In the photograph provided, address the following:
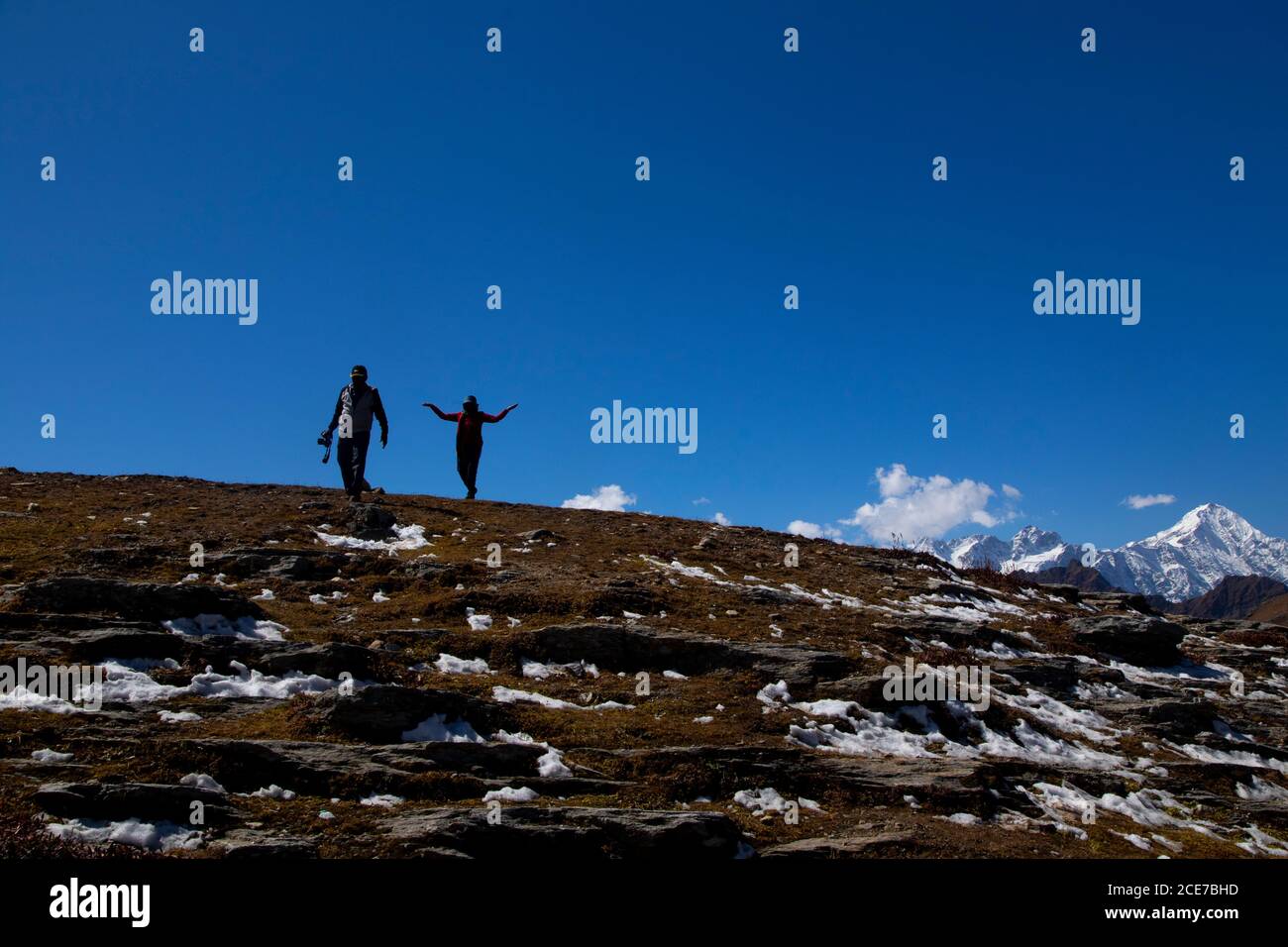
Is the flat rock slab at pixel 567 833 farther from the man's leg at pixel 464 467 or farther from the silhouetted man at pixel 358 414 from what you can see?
the man's leg at pixel 464 467

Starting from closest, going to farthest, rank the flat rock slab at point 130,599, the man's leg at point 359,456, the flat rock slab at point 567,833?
the flat rock slab at point 567,833 → the flat rock slab at point 130,599 → the man's leg at point 359,456

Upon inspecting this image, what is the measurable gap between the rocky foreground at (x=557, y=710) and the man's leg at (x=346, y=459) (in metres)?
1.92

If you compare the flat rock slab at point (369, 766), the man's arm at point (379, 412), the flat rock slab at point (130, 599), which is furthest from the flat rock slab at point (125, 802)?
the man's arm at point (379, 412)

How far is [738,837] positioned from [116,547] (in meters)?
18.6

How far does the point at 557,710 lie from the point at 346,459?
18206 millimetres

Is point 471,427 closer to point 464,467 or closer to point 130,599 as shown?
point 464,467

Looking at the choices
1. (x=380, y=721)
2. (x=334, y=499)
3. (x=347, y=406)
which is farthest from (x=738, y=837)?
(x=334, y=499)

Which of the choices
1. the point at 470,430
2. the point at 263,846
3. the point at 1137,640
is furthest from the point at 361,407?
the point at 1137,640

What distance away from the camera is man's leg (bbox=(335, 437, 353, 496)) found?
97.5 ft

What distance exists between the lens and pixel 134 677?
13.8 m

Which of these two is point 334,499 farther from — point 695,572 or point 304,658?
point 304,658

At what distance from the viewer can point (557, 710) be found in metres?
15.3

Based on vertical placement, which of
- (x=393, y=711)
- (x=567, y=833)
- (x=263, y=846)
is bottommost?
(x=567, y=833)

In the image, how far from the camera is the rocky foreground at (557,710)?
10.5 meters
